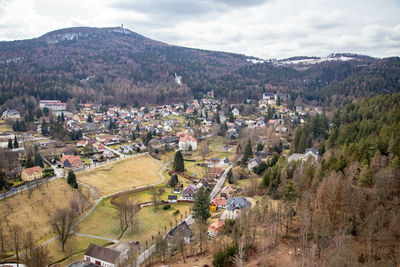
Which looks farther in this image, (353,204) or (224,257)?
(353,204)

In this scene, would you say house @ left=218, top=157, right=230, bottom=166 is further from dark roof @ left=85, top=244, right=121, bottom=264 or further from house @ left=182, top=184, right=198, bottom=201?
dark roof @ left=85, top=244, right=121, bottom=264

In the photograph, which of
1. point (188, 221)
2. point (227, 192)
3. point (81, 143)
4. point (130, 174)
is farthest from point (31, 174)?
point (227, 192)

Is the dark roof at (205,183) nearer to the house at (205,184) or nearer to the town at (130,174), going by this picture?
the house at (205,184)

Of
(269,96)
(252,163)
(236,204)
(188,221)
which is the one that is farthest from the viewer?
(269,96)

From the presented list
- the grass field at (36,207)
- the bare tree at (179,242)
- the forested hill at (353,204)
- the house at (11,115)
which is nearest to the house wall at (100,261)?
the bare tree at (179,242)

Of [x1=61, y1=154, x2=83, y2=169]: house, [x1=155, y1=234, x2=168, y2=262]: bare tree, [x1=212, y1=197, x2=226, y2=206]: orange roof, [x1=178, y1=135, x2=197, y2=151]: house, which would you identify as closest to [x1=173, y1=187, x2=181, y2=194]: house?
[x1=212, y1=197, x2=226, y2=206]: orange roof

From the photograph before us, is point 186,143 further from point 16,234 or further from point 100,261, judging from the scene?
point 100,261
